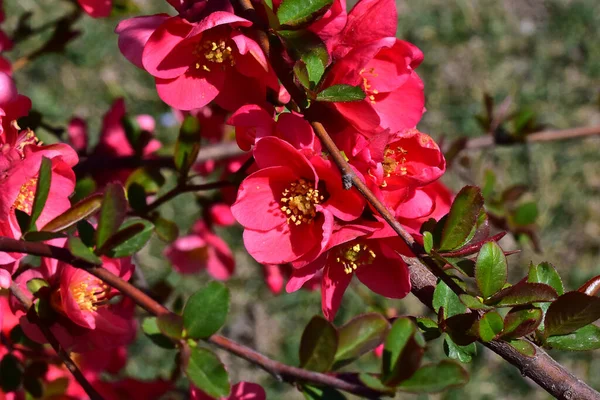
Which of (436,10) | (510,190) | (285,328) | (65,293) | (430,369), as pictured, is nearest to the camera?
(430,369)

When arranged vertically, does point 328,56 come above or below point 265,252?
above

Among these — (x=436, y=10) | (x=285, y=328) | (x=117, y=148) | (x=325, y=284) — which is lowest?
(x=285, y=328)

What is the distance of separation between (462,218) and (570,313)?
0.12 m

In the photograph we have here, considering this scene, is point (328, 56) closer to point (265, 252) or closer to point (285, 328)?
point (265, 252)

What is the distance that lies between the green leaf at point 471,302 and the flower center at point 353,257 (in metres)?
0.11

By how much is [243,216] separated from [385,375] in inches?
8.3

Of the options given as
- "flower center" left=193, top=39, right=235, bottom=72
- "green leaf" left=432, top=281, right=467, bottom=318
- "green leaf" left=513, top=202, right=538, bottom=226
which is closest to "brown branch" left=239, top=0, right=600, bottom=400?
"green leaf" left=432, top=281, right=467, bottom=318

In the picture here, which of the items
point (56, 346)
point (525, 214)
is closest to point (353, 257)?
point (56, 346)

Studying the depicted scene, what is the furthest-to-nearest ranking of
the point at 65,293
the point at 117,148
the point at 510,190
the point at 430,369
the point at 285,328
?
1. the point at 285,328
2. the point at 510,190
3. the point at 117,148
4. the point at 65,293
5. the point at 430,369

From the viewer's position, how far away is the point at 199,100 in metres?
0.71

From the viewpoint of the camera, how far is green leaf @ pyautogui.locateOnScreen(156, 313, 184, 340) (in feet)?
1.90

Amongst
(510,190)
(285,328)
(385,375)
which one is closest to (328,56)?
(385,375)

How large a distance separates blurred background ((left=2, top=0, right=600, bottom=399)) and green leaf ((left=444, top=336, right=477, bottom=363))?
1.35 meters

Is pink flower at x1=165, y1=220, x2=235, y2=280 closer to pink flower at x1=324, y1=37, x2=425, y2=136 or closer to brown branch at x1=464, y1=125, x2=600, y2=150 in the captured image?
brown branch at x1=464, y1=125, x2=600, y2=150
